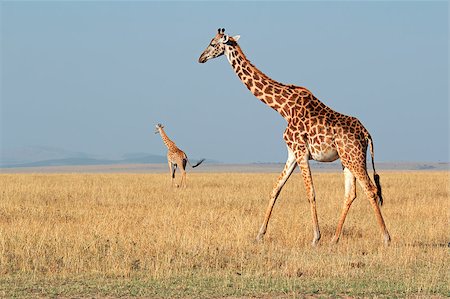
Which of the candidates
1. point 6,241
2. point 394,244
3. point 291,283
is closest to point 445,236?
point 394,244

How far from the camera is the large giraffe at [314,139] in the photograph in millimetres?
12852

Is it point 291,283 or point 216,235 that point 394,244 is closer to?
point 216,235

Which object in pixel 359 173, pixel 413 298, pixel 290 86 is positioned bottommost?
pixel 413 298

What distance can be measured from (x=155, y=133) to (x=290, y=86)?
2068 cm

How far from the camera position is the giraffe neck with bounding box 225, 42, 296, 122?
45.6 feet

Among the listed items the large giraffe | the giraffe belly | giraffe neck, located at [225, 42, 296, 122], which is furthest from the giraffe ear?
the giraffe belly

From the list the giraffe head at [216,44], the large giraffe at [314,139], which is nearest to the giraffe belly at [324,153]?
the large giraffe at [314,139]

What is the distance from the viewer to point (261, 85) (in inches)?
569

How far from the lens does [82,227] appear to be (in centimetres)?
1470

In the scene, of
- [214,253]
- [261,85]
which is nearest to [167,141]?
[261,85]

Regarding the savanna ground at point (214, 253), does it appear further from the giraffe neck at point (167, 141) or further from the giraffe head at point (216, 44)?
the giraffe neck at point (167, 141)

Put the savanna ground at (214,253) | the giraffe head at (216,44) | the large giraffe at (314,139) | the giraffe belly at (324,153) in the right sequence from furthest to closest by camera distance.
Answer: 1. the giraffe head at (216,44)
2. the giraffe belly at (324,153)
3. the large giraffe at (314,139)
4. the savanna ground at (214,253)

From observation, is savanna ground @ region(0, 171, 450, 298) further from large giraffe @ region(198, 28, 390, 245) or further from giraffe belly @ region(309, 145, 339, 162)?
giraffe belly @ region(309, 145, 339, 162)

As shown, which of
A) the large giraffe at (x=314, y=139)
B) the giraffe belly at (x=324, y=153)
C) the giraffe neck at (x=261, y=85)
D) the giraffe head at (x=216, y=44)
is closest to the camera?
the large giraffe at (x=314, y=139)
